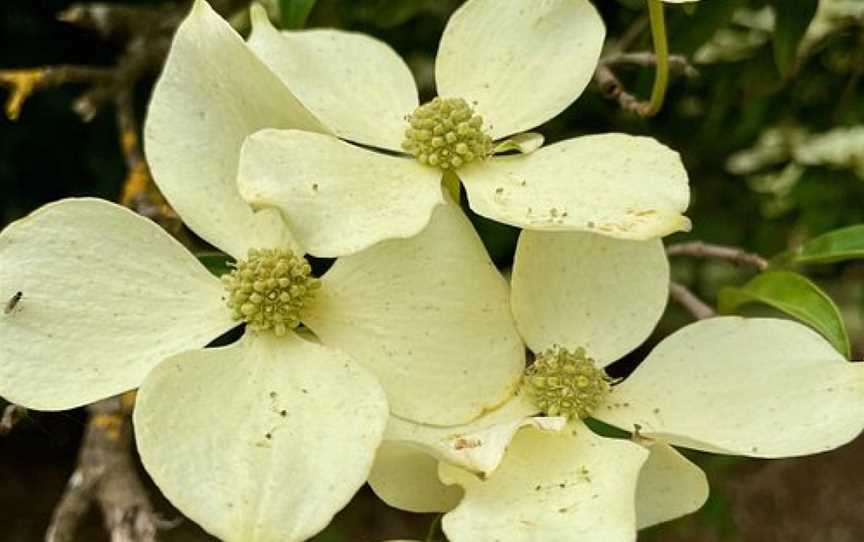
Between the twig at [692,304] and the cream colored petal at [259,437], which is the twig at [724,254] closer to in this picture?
the twig at [692,304]

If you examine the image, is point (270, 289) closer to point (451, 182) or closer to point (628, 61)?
point (451, 182)

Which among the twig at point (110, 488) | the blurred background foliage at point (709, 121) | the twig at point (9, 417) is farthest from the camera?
the blurred background foliage at point (709, 121)

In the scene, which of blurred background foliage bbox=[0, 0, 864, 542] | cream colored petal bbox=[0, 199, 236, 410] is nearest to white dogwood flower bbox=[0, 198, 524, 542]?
cream colored petal bbox=[0, 199, 236, 410]

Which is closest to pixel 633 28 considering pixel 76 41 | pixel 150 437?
pixel 150 437

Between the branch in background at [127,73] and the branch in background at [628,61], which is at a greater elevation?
the branch in background at [628,61]

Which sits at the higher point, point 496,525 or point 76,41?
point 496,525

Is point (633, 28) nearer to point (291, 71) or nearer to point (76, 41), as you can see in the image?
point (291, 71)

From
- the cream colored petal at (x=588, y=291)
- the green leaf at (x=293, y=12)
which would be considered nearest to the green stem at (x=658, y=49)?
the cream colored petal at (x=588, y=291)
